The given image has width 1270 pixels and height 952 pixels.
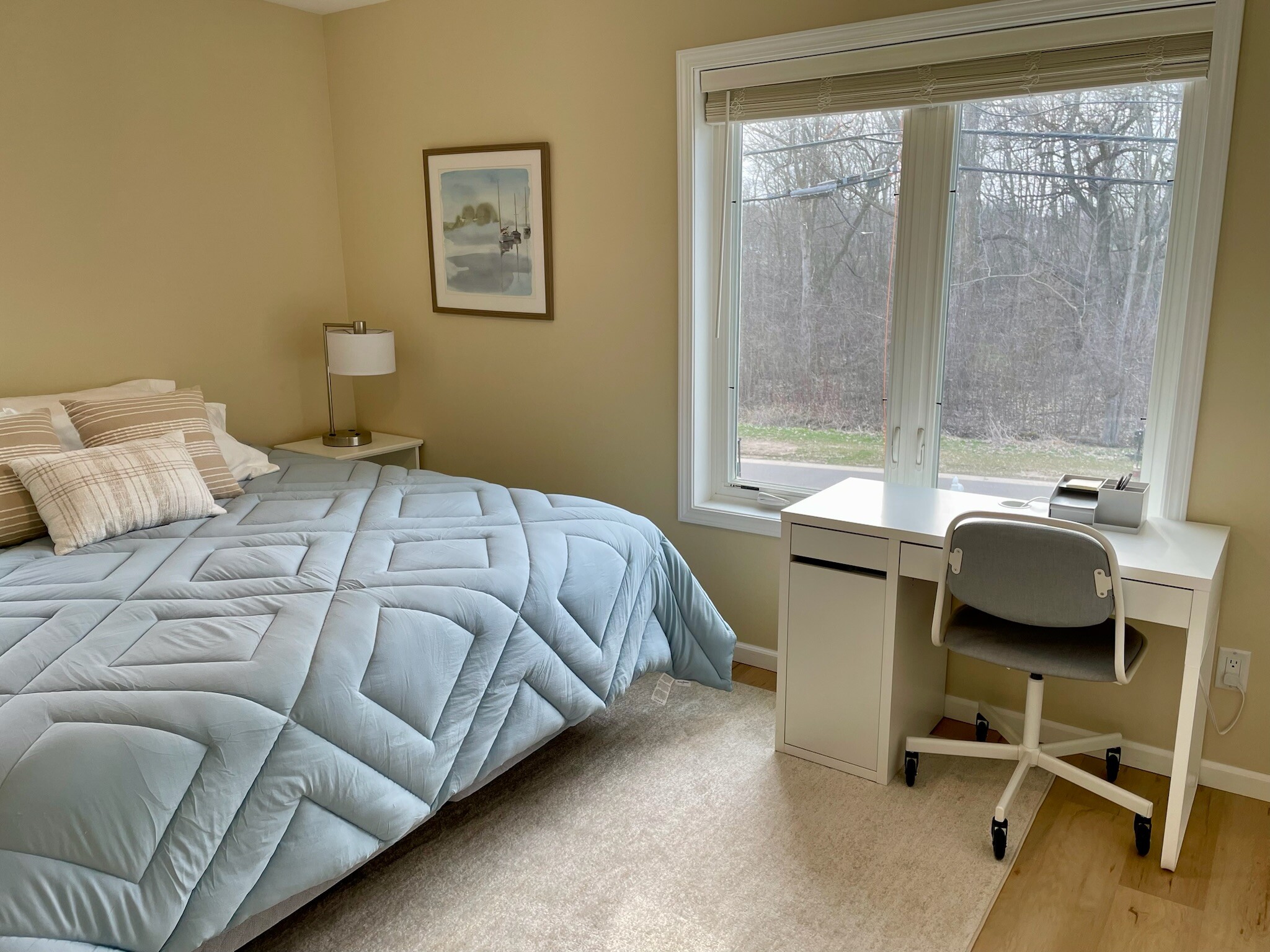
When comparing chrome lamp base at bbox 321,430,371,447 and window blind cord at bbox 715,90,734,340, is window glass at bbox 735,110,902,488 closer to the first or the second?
window blind cord at bbox 715,90,734,340

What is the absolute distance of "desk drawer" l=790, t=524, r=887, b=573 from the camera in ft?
8.16

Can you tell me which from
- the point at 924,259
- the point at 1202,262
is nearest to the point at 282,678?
the point at 924,259

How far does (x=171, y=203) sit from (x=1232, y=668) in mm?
3846

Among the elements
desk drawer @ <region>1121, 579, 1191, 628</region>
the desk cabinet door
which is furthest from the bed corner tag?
desk drawer @ <region>1121, 579, 1191, 628</region>

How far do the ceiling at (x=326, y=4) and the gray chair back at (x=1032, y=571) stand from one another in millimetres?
3144

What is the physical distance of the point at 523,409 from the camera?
378 cm

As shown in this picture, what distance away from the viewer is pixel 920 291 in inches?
112

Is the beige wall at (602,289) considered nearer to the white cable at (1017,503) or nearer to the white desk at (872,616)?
the white desk at (872,616)

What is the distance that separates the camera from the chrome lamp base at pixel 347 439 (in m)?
3.91

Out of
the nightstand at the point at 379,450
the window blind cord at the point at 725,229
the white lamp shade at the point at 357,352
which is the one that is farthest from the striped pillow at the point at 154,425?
the window blind cord at the point at 725,229

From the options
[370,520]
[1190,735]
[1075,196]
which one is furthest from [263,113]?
[1190,735]

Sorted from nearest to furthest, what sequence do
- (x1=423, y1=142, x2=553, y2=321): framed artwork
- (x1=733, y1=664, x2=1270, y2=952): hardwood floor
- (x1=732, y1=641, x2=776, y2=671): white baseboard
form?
(x1=733, y1=664, x2=1270, y2=952): hardwood floor
(x1=732, y1=641, x2=776, y2=671): white baseboard
(x1=423, y1=142, x2=553, y2=321): framed artwork

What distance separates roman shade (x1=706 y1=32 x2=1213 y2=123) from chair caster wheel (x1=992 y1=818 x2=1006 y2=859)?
1.88 metres

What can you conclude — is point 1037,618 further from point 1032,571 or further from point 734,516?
point 734,516
